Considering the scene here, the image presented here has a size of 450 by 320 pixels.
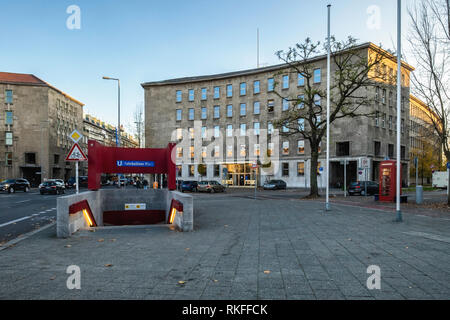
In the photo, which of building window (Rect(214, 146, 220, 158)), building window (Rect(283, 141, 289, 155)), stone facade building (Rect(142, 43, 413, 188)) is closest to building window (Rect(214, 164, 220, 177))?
stone facade building (Rect(142, 43, 413, 188))

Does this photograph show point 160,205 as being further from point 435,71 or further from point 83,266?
point 435,71

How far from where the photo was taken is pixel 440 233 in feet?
27.6

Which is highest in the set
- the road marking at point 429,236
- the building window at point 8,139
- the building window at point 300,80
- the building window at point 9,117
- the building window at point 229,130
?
the building window at point 300,80

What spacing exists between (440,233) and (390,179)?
39.7 ft

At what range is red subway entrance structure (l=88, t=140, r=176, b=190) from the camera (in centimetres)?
1253

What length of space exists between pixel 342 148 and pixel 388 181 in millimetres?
24544

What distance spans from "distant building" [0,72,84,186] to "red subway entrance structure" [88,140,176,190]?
50914 mm

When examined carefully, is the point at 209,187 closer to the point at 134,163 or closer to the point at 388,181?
the point at 388,181

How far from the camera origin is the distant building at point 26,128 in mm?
57594

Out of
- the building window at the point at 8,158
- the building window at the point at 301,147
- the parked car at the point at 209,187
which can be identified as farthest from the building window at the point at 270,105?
the building window at the point at 8,158

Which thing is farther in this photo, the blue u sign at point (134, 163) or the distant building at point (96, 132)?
the distant building at point (96, 132)

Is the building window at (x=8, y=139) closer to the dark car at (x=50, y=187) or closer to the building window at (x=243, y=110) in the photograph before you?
the dark car at (x=50, y=187)

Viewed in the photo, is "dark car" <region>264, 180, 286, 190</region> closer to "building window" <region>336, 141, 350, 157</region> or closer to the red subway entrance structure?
"building window" <region>336, 141, 350, 157</region>

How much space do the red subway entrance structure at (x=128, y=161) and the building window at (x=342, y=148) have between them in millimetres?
34539
